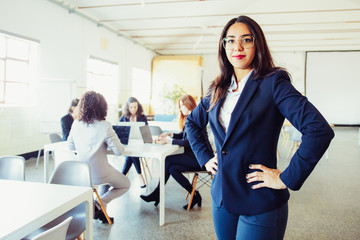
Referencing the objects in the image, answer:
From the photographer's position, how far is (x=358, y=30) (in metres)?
10.2

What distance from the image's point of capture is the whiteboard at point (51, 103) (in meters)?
5.81

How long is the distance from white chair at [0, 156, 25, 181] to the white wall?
3478mm

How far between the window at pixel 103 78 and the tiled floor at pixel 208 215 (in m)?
3.98

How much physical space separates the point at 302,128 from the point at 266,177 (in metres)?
0.23

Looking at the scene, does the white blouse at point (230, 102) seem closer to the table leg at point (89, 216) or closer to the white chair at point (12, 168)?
the table leg at point (89, 216)

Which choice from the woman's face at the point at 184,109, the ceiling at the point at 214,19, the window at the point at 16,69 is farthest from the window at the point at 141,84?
the woman's face at the point at 184,109

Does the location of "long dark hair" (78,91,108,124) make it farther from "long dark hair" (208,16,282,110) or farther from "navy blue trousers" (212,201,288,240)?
"navy blue trousers" (212,201,288,240)

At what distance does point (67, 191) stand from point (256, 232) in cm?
109

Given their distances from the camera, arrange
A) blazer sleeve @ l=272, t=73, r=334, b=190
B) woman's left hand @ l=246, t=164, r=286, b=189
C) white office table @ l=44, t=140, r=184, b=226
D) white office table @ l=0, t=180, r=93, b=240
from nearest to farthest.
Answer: blazer sleeve @ l=272, t=73, r=334, b=190
woman's left hand @ l=246, t=164, r=286, b=189
white office table @ l=0, t=180, r=93, b=240
white office table @ l=44, t=140, r=184, b=226

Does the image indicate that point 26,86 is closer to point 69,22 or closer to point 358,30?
point 69,22

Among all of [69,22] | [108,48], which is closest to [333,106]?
[108,48]

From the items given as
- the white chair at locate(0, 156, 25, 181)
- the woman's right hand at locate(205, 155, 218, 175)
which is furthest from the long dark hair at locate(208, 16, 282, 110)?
the white chair at locate(0, 156, 25, 181)

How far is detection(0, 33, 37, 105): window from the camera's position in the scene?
538cm

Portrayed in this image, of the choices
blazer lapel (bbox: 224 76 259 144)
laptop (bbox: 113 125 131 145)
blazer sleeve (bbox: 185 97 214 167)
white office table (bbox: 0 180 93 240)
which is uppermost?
blazer lapel (bbox: 224 76 259 144)
